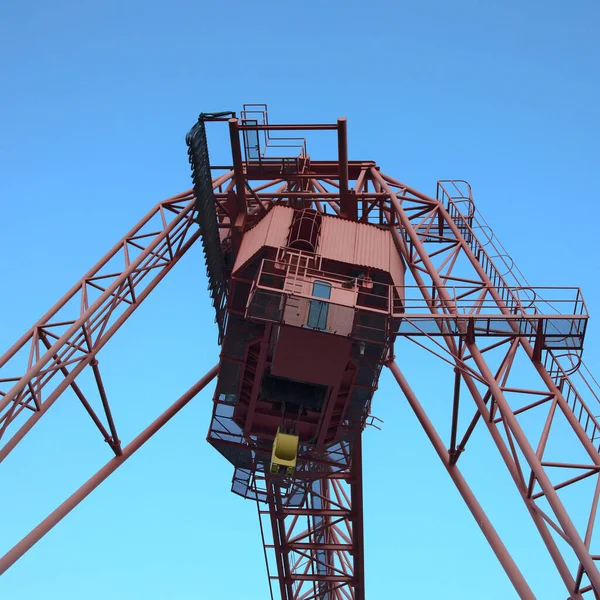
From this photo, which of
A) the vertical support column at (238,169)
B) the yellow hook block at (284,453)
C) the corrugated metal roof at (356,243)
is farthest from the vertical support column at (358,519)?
the vertical support column at (238,169)

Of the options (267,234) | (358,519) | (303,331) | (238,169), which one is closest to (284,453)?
(303,331)

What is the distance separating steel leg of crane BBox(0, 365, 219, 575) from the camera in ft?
74.6

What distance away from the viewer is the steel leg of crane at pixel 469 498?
71.2 feet

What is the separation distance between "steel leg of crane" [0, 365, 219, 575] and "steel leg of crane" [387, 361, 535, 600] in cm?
588

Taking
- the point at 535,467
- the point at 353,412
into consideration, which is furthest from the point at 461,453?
the point at 535,467

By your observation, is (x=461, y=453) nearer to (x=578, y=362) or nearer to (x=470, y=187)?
(x=578, y=362)

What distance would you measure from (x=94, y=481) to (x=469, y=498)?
9793 millimetres

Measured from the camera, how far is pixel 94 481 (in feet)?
82.7

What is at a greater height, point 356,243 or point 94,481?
point 356,243

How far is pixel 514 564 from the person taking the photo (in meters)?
22.2

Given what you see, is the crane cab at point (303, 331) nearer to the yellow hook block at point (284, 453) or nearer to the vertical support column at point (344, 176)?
the yellow hook block at point (284, 453)

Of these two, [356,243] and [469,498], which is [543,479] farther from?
[356,243]

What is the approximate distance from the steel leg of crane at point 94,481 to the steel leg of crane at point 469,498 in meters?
5.88

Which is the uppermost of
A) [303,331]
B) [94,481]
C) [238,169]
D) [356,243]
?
[238,169]
